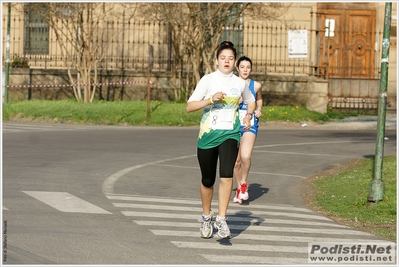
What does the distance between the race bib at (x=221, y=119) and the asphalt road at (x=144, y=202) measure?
3.56 feet

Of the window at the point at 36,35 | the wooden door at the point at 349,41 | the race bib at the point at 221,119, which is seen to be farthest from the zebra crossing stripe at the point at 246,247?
the wooden door at the point at 349,41

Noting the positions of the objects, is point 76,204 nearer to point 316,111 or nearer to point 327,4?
point 316,111

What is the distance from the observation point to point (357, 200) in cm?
1277

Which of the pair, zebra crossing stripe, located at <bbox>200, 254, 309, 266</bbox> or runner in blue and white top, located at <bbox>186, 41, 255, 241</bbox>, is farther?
runner in blue and white top, located at <bbox>186, 41, 255, 241</bbox>

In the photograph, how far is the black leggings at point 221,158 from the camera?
930 centimetres

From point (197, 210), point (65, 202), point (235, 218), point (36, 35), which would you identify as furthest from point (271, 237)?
point (36, 35)

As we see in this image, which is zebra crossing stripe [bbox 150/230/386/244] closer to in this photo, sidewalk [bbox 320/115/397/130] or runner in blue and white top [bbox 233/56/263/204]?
runner in blue and white top [bbox 233/56/263/204]

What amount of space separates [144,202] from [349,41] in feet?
74.2

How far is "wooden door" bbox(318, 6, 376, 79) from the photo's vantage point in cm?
3278

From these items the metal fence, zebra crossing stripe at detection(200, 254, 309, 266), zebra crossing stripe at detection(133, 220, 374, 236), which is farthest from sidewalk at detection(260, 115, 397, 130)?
zebra crossing stripe at detection(200, 254, 309, 266)

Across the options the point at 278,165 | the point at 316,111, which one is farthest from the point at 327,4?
the point at 278,165

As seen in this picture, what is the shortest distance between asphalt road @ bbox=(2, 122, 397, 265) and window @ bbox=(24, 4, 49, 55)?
31.7 feet

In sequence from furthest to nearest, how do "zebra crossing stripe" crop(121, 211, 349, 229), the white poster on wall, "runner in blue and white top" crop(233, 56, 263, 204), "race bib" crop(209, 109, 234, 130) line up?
the white poster on wall
"runner in blue and white top" crop(233, 56, 263, 204)
"zebra crossing stripe" crop(121, 211, 349, 229)
"race bib" crop(209, 109, 234, 130)

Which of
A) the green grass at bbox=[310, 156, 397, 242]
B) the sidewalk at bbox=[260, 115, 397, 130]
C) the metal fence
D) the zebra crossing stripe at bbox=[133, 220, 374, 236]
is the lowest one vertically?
the sidewalk at bbox=[260, 115, 397, 130]
